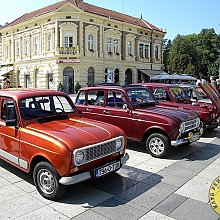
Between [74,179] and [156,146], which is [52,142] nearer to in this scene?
[74,179]

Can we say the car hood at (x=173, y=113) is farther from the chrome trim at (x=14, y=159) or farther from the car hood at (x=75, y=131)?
the chrome trim at (x=14, y=159)

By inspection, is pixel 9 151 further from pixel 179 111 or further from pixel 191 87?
pixel 191 87

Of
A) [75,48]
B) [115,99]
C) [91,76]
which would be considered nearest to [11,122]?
[115,99]

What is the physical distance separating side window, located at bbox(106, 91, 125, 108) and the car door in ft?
10.3

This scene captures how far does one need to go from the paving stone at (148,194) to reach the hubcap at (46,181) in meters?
1.13

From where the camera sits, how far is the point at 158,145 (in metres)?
6.75

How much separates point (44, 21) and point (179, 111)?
103ft

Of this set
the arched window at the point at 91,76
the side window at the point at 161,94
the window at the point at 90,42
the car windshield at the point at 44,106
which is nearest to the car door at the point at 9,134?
the car windshield at the point at 44,106

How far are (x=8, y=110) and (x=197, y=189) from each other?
3796mm

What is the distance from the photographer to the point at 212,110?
948 cm

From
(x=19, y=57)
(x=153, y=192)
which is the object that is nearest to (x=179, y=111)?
(x=153, y=192)

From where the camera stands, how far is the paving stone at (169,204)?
13.4ft

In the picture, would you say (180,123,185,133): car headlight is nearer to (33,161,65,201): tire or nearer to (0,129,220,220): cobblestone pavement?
(0,129,220,220): cobblestone pavement

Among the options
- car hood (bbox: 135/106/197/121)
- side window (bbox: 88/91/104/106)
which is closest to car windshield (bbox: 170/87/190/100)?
car hood (bbox: 135/106/197/121)
